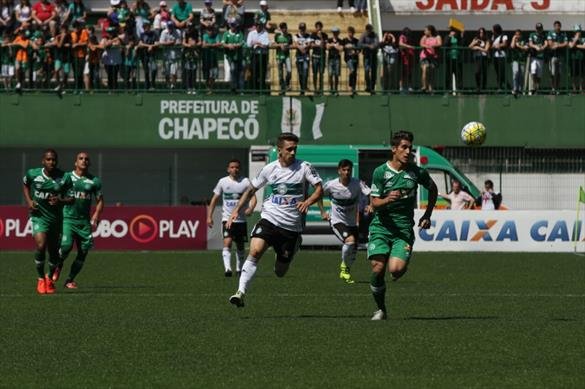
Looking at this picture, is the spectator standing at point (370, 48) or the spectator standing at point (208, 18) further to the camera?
the spectator standing at point (208, 18)

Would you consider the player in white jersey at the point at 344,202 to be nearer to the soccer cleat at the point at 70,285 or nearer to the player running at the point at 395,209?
the soccer cleat at the point at 70,285

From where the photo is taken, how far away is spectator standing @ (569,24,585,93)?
35.8 meters

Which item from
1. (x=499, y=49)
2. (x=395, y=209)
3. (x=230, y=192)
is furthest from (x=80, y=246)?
(x=499, y=49)

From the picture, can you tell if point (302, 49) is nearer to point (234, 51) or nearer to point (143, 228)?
point (234, 51)

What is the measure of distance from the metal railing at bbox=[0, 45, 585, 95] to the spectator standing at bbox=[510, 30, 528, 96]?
0.14 feet

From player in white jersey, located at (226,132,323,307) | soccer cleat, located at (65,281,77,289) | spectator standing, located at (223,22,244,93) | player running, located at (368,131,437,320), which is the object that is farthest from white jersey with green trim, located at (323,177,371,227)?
spectator standing, located at (223,22,244,93)

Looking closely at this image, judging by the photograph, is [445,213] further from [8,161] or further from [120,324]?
[120,324]

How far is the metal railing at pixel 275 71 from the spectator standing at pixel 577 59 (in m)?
0.04

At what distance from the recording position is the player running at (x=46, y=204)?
63.7 ft

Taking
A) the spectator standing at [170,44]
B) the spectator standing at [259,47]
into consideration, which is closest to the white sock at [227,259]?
the spectator standing at [259,47]

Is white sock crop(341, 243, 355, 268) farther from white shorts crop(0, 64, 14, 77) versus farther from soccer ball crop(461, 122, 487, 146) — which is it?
white shorts crop(0, 64, 14, 77)

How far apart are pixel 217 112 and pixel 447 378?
Result: 27584 mm

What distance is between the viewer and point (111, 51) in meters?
35.6

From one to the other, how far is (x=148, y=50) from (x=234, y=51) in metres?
2.20
